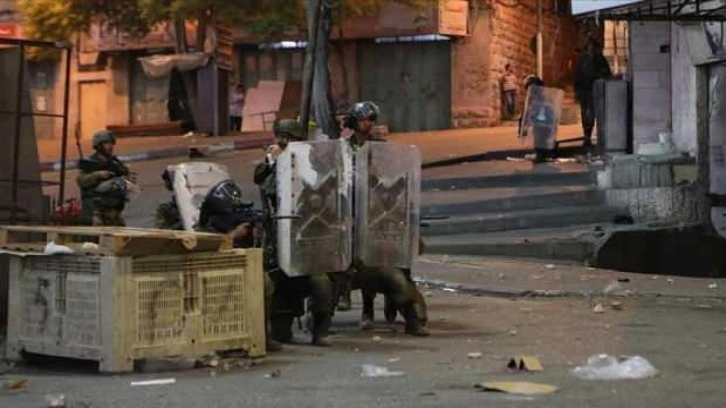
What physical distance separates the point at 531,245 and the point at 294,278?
22.8 feet

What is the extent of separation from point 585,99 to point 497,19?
1171cm

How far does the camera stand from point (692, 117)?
19.5 metres

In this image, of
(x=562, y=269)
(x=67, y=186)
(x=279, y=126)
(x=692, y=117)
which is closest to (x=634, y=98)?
(x=692, y=117)

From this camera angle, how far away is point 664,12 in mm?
16453

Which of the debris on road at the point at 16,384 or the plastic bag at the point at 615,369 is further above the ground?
the plastic bag at the point at 615,369

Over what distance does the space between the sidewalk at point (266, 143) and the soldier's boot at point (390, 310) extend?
14.1 meters

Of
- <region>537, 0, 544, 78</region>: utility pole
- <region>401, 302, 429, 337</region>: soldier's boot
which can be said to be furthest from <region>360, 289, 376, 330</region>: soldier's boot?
<region>537, 0, 544, 78</region>: utility pole

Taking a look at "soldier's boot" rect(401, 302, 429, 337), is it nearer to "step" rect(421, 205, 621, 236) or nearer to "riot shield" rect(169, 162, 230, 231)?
"riot shield" rect(169, 162, 230, 231)

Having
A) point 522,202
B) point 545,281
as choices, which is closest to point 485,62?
point 522,202

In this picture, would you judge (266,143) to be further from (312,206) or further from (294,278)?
(312,206)

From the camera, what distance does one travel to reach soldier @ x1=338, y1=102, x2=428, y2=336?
981 cm

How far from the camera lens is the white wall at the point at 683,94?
1947 centimetres

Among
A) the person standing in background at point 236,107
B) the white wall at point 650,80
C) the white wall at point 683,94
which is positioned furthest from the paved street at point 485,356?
the person standing in background at point 236,107

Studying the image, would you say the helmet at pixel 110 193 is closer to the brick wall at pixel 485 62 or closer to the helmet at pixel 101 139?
the helmet at pixel 101 139
